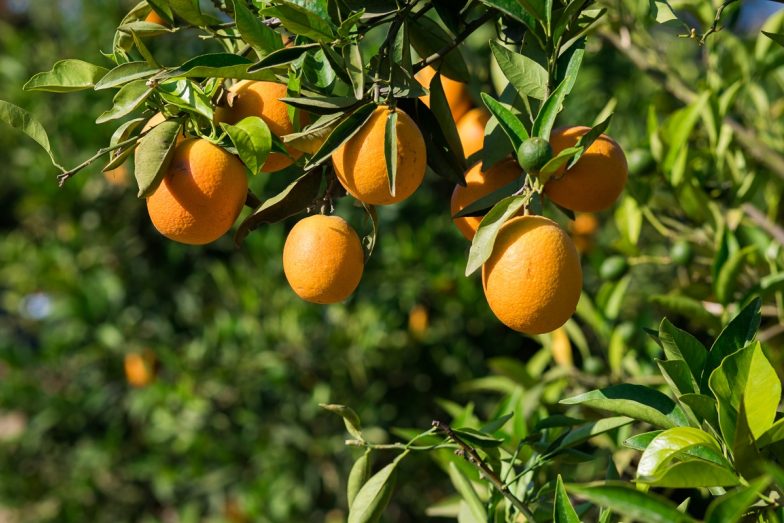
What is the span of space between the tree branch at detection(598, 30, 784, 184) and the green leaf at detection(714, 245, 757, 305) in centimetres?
20

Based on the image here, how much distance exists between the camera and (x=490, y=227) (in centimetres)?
67

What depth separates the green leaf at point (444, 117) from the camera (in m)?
0.78

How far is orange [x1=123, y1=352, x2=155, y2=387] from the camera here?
8.08 ft

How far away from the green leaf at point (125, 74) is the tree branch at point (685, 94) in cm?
90

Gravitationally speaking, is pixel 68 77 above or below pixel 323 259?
above

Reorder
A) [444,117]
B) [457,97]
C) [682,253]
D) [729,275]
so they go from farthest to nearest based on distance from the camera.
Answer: [682,253], [729,275], [457,97], [444,117]

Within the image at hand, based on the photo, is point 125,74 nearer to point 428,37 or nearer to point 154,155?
point 154,155

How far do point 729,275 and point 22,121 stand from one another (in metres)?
0.90

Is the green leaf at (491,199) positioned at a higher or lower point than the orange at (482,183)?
higher

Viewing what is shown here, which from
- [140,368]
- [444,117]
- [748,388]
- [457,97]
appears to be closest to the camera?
[748,388]

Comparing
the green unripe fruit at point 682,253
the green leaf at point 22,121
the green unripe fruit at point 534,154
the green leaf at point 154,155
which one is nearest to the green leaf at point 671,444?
the green unripe fruit at point 534,154

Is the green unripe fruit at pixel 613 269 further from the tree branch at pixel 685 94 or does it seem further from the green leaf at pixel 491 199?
the green leaf at pixel 491 199

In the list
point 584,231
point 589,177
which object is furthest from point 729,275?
point 584,231

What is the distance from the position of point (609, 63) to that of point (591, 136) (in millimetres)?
1953
